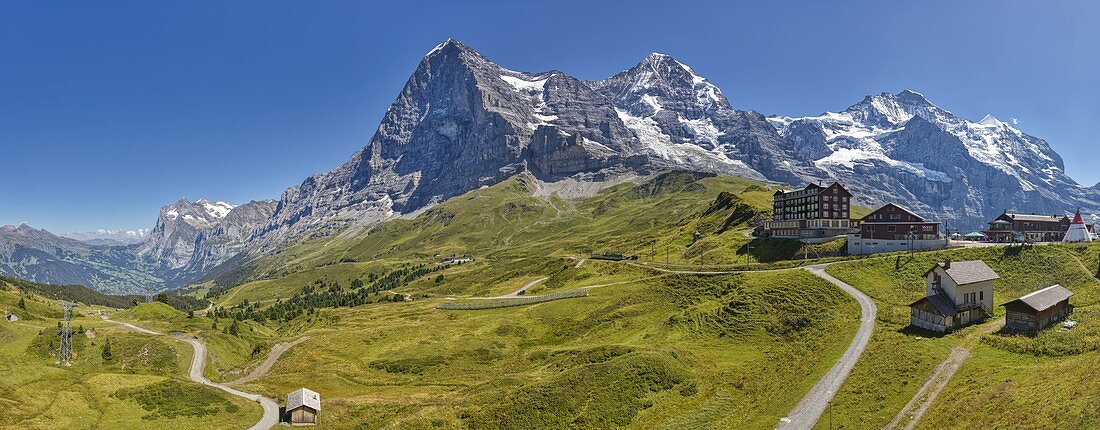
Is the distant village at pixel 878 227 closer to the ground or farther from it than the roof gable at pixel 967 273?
farther from it

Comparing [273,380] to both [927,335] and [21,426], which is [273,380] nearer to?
[21,426]

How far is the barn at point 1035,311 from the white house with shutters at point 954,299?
4.88 metres

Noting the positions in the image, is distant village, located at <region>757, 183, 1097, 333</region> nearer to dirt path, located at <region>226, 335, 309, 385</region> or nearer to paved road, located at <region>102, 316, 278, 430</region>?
paved road, located at <region>102, 316, 278, 430</region>

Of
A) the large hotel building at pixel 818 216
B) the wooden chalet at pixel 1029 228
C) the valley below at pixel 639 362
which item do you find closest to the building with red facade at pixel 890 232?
the valley below at pixel 639 362

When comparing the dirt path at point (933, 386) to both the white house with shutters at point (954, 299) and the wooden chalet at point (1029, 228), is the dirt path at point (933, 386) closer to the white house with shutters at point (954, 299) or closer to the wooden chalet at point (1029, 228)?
the white house with shutters at point (954, 299)

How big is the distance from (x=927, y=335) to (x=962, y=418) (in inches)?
1087

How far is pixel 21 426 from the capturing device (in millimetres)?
57000

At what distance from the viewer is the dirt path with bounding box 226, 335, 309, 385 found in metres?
99.2

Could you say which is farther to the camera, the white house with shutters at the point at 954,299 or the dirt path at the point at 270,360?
the dirt path at the point at 270,360

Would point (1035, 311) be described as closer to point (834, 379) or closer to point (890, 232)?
point (834, 379)

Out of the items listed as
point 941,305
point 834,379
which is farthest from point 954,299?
point 834,379

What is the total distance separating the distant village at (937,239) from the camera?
211 feet

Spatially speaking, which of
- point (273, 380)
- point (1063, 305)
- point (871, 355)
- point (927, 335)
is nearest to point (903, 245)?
point (1063, 305)

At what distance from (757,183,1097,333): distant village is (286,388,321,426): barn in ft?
253
